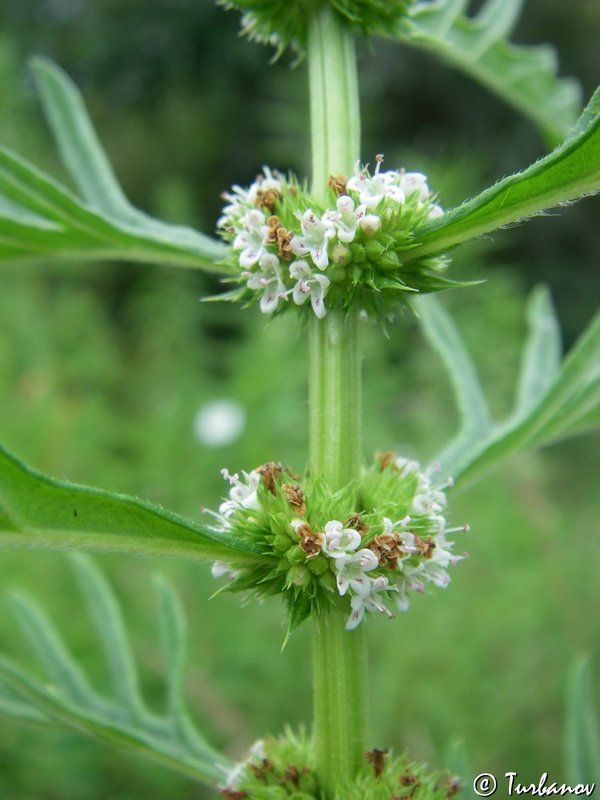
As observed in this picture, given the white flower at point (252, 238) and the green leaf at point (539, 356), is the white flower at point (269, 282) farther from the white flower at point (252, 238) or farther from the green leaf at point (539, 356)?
the green leaf at point (539, 356)

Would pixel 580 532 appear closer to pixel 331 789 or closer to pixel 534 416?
pixel 534 416

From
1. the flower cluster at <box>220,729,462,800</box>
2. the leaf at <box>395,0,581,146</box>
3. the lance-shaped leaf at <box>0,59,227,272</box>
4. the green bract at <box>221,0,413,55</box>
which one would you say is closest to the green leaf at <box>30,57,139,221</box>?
the lance-shaped leaf at <box>0,59,227,272</box>

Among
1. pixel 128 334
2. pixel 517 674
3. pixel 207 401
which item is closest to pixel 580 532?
pixel 517 674

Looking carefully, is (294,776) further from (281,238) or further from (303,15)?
(303,15)

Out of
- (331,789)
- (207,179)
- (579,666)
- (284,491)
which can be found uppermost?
(207,179)

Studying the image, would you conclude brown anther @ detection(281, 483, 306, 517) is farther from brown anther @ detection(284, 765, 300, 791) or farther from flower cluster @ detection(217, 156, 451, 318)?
brown anther @ detection(284, 765, 300, 791)

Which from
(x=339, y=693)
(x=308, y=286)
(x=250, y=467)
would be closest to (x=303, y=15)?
(x=308, y=286)
